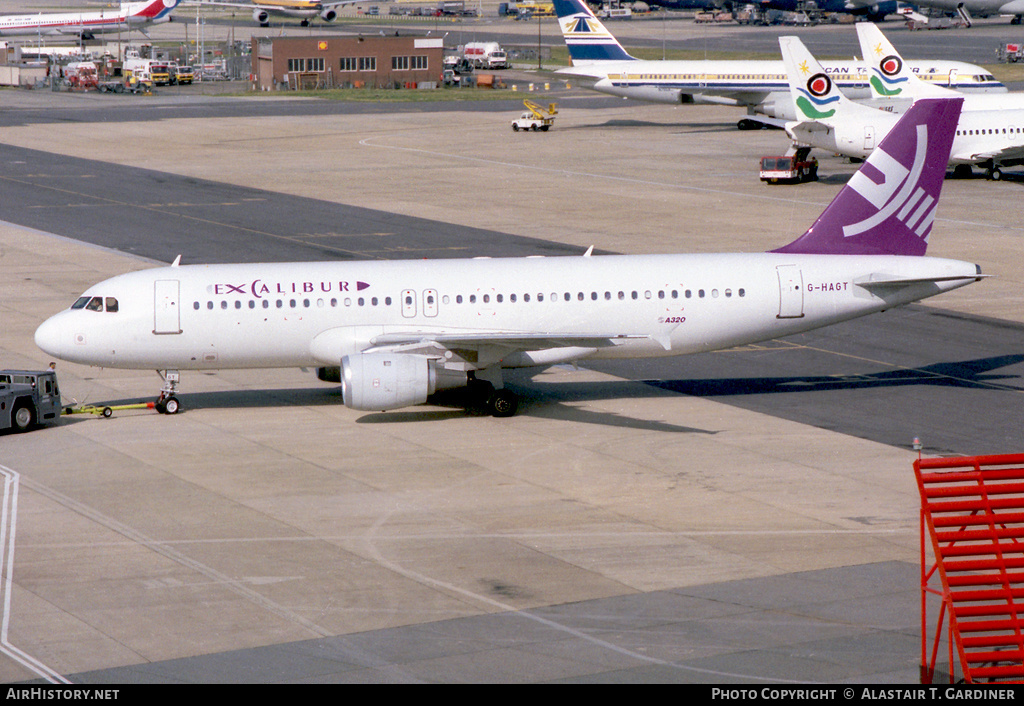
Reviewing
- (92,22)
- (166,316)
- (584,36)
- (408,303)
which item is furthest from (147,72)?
(408,303)

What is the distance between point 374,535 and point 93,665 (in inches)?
293

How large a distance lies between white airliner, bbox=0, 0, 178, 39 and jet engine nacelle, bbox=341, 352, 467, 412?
155923 millimetres

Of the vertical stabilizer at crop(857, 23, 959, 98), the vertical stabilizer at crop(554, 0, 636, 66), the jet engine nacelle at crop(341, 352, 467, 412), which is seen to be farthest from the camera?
the vertical stabilizer at crop(554, 0, 636, 66)

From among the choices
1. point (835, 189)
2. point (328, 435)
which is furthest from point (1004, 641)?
point (835, 189)

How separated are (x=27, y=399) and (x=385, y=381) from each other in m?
9.73

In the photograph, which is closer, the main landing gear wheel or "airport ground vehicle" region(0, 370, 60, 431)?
"airport ground vehicle" region(0, 370, 60, 431)

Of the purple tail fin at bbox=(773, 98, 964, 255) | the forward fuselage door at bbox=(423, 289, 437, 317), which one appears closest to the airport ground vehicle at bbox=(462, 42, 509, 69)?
the purple tail fin at bbox=(773, 98, 964, 255)

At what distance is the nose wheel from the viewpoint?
121ft

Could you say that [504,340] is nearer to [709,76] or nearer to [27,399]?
[27,399]

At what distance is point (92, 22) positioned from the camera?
18012cm

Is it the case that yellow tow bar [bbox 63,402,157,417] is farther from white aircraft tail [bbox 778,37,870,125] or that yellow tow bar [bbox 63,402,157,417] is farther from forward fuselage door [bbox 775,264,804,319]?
white aircraft tail [bbox 778,37,870,125]

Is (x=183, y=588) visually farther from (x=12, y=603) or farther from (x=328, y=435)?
(x=328, y=435)

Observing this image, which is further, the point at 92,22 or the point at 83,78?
the point at 92,22

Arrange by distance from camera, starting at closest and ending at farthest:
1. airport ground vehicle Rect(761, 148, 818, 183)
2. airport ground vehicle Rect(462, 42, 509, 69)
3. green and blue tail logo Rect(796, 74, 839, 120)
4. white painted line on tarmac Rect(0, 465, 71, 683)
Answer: white painted line on tarmac Rect(0, 465, 71, 683), airport ground vehicle Rect(761, 148, 818, 183), green and blue tail logo Rect(796, 74, 839, 120), airport ground vehicle Rect(462, 42, 509, 69)
